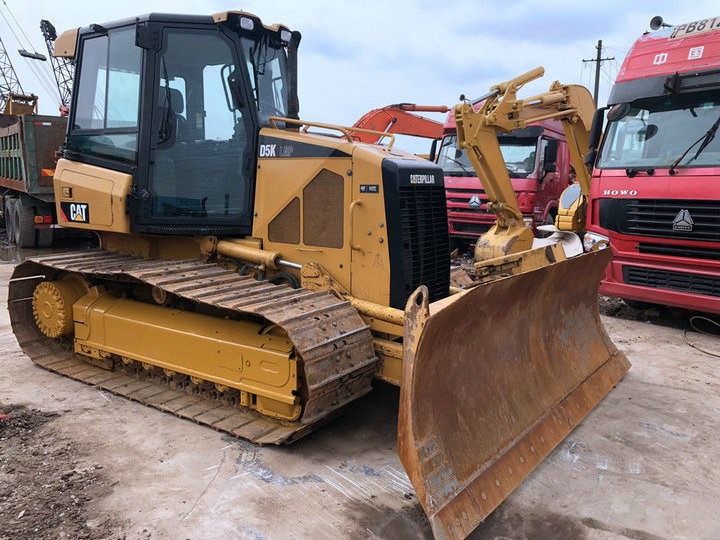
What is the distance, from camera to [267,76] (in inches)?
188

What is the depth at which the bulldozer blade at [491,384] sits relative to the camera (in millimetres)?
2861

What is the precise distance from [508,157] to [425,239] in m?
7.53

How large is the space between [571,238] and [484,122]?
99.1 inches

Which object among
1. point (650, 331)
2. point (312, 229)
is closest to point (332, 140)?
point (312, 229)

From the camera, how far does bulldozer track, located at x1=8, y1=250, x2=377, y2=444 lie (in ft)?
11.5

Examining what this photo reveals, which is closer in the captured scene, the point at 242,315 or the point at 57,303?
the point at 242,315

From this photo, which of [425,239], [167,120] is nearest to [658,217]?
[425,239]

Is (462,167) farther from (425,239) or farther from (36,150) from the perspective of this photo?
(36,150)

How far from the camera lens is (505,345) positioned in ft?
A: 12.8

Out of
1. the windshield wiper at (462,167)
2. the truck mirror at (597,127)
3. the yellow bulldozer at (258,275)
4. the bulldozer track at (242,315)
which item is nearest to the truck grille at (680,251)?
the truck mirror at (597,127)

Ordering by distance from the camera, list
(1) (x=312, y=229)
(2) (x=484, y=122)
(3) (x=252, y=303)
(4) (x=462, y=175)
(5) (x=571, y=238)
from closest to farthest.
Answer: (3) (x=252, y=303)
(1) (x=312, y=229)
(2) (x=484, y=122)
(5) (x=571, y=238)
(4) (x=462, y=175)

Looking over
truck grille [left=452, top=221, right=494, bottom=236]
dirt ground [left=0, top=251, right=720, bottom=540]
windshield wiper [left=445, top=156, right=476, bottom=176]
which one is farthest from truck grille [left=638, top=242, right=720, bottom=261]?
windshield wiper [left=445, top=156, right=476, bottom=176]

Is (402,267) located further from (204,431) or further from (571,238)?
(571,238)

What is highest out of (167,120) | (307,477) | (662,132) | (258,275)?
(662,132)
